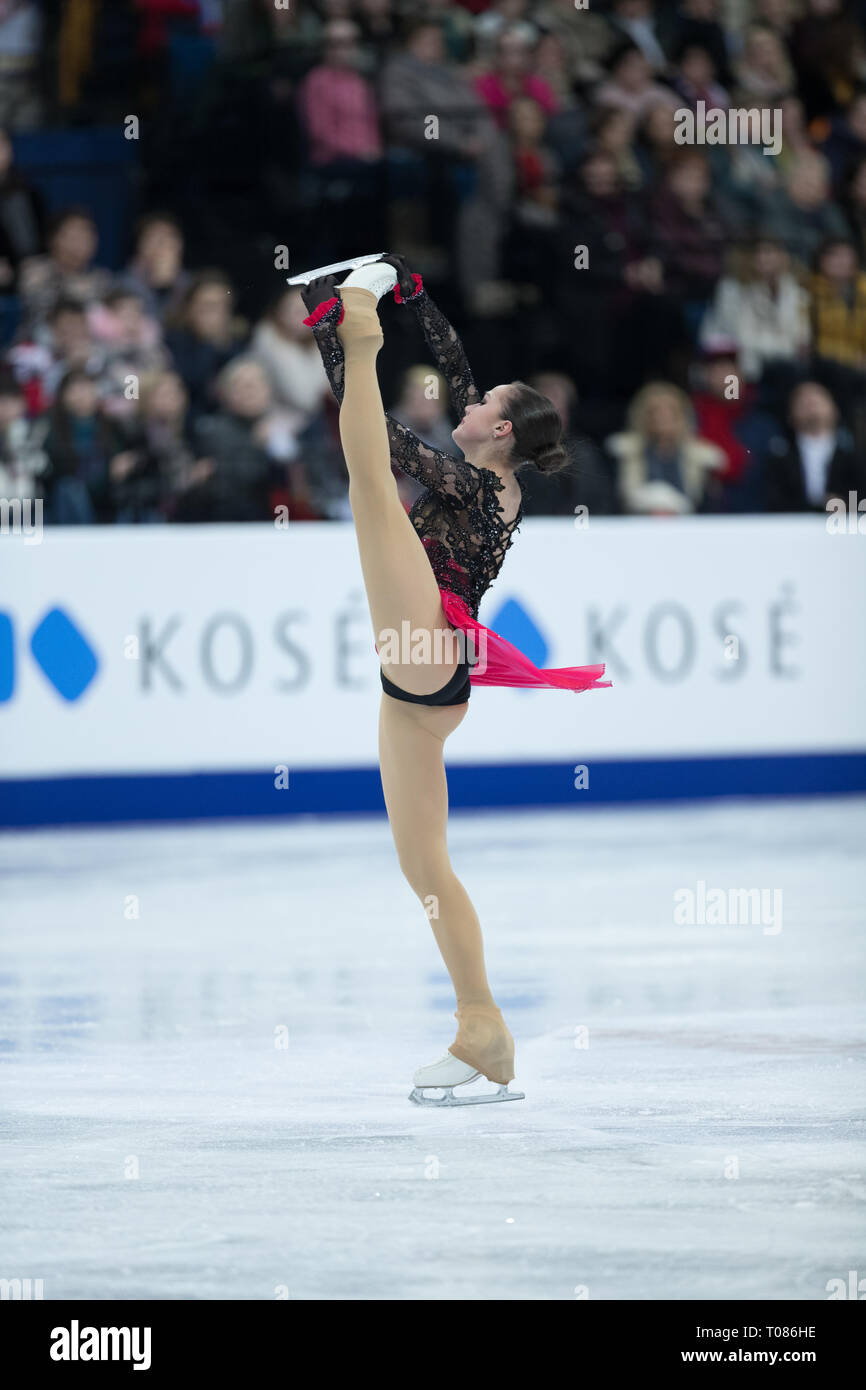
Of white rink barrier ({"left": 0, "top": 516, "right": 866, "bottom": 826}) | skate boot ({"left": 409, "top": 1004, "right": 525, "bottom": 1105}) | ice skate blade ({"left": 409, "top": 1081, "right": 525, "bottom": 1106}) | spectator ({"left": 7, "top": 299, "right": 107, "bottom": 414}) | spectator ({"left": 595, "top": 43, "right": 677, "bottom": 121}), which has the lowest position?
ice skate blade ({"left": 409, "top": 1081, "right": 525, "bottom": 1106})

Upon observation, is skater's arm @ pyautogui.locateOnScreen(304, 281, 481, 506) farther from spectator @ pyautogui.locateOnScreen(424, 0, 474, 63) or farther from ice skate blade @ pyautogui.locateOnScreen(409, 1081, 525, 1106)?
spectator @ pyautogui.locateOnScreen(424, 0, 474, 63)

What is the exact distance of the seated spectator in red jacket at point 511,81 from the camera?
9.13 m

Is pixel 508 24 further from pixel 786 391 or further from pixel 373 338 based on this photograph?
pixel 373 338

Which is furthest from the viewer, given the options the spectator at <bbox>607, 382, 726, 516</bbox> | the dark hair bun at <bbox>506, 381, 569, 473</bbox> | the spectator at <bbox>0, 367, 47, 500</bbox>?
the spectator at <bbox>607, 382, 726, 516</bbox>

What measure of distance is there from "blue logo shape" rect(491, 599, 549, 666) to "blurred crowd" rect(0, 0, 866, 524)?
612 mm

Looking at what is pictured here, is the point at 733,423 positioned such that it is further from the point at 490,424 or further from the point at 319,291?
the point at 319,291

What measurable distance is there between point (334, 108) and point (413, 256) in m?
0.76

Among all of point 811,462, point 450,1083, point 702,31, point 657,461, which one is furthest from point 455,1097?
point 702,31

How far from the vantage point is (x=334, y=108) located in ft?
28.2

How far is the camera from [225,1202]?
2.88 metres

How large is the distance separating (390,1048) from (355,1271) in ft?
4.58

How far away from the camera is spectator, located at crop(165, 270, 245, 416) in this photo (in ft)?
26.1
